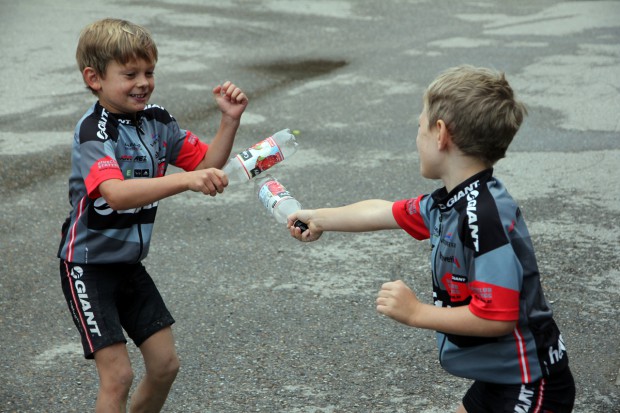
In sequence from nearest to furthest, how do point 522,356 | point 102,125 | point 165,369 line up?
1. point 522,356
2. point 102,125
3. point 165,369

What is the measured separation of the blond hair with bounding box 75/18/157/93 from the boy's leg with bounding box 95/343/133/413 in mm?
1064

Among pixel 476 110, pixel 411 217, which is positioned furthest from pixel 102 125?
pixel 476 110

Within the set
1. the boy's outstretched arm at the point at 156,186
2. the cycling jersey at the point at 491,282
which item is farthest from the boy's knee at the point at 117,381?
the cycling jersey at the point at 491,282

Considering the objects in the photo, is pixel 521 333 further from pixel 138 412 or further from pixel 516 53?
pixel 516 53

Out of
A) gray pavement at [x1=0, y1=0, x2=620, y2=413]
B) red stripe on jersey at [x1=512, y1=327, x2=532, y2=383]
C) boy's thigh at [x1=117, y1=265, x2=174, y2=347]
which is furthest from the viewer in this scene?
gray pavement at [x1=0, y1=0, x2=620, y2=413]

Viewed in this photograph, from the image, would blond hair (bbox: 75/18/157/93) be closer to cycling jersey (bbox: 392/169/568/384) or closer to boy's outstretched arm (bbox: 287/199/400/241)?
boy's outstretched arm (bbox: 287/199/400/241)

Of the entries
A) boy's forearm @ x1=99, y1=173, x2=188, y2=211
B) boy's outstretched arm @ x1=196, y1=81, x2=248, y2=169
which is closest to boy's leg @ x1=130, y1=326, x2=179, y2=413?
boy's forearm @ x1=99, y1=173, x2=188, y2=211

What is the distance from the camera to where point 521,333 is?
291 cm

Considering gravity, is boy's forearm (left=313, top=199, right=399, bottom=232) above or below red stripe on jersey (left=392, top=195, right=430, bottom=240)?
below

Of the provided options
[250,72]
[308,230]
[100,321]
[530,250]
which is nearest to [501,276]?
[530,250]

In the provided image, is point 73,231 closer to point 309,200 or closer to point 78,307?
point 78,307

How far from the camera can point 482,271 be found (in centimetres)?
279

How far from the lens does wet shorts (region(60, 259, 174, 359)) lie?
3639mm

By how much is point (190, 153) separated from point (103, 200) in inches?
20.2
